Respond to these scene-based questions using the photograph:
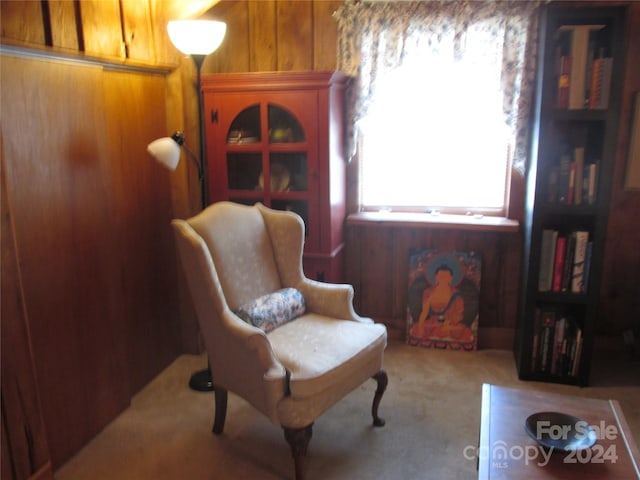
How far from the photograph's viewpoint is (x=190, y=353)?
3.09m

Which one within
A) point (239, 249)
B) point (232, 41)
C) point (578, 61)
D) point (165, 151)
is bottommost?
point (239, 249)

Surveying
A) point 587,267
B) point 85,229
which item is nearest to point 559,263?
point 587,267

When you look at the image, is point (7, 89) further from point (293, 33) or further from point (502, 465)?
point (502, 465)

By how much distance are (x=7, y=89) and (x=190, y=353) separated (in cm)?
181

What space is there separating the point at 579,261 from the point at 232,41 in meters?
2.26

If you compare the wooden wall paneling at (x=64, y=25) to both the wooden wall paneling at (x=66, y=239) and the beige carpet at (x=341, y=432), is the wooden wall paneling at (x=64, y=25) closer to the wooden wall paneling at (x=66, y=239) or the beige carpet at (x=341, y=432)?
the wooden wall paneling at (x=66, y=239)

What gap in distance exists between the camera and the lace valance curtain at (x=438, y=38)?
2641mm

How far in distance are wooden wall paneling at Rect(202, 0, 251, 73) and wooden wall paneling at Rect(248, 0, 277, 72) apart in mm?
30

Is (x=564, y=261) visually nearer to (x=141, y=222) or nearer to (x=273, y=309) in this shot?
(x=273, y=309)

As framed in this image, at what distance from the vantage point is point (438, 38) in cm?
274

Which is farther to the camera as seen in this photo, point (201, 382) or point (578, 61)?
point (201, 382)

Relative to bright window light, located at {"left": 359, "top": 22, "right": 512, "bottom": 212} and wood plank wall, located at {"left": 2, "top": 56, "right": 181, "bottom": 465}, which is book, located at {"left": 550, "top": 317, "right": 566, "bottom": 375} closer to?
bright window light, located at {"left": 359, "top": 22, "right": 512, "bottom": 212}

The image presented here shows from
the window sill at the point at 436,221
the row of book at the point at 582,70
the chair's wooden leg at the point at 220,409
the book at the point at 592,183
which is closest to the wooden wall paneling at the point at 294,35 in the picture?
the window sill at the point at 436,221

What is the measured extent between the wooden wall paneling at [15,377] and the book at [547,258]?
232 cm
